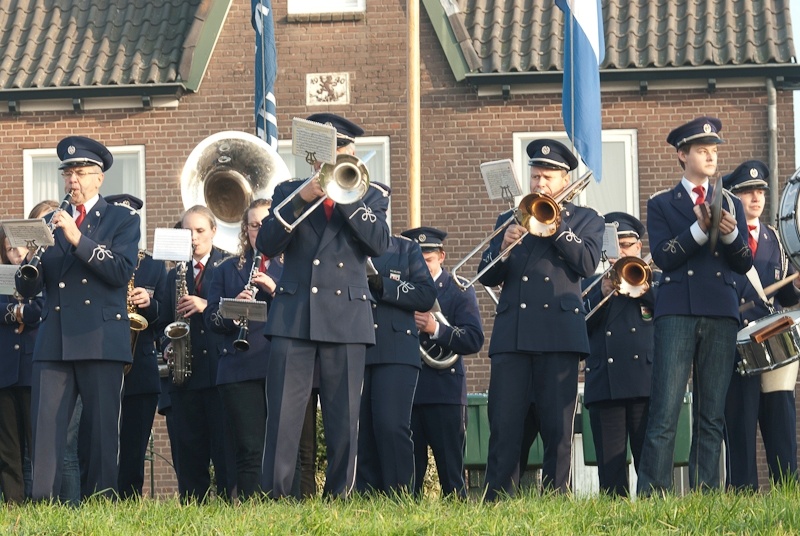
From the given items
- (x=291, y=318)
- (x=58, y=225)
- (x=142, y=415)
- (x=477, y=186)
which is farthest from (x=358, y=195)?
(x=477, y=186)

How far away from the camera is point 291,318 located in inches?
376

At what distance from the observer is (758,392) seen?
1091cm

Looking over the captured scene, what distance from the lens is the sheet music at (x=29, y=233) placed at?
975 centimetres

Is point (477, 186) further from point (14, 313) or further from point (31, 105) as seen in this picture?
point (14, 313)

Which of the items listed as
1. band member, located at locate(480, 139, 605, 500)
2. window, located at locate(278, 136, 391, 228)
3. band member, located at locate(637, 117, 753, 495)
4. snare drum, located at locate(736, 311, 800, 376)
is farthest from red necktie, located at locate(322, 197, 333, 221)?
window, located at locate(278, 136, 391, 228)

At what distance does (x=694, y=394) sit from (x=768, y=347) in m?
0.55

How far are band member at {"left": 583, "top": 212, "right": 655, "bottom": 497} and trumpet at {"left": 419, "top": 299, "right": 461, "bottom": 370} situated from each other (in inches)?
41.2

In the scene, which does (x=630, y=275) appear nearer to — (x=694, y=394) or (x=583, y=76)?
(x=694, y=394)

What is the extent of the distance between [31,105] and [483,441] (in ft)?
32.3

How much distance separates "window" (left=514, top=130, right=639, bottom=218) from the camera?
2095cm

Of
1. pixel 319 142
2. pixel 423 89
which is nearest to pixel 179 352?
pixel 319 142

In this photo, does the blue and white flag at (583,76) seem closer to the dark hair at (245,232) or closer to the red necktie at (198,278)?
the red necktie at (198,278)

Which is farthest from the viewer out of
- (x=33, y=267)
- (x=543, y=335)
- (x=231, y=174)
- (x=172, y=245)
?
(x=231, y=174)

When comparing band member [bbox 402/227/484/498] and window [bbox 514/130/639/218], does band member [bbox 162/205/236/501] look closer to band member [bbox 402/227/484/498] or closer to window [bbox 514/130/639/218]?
band member [bbox 402/227/484/498]
